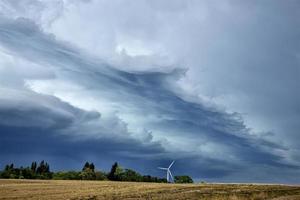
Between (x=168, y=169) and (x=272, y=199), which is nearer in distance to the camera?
(x=272, y=199)

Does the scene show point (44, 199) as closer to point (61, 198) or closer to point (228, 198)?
point (61, 198)

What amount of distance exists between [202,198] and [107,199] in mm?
15397

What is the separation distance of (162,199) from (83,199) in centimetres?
1311

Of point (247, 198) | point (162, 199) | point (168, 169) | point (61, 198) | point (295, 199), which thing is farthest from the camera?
point (168, 169)

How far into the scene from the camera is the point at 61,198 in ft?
256

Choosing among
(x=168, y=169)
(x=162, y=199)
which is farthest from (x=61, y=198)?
(x=168, y=169)

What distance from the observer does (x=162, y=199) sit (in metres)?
71.8

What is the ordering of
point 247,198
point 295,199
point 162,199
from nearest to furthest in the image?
point 295,199 → point 247,198 → point 162,199

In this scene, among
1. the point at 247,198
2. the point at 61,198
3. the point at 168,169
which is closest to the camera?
the point at 247,198

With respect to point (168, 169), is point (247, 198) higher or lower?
lower

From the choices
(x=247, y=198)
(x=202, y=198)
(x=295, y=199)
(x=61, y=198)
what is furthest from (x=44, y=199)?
(x=295, y=199)

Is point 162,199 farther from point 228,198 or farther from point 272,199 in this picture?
point 272,199

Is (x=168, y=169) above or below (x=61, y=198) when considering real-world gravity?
above

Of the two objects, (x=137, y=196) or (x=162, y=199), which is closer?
(x=162, y=199)
